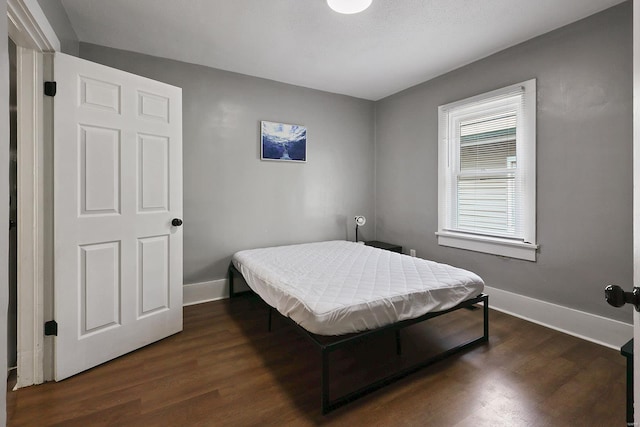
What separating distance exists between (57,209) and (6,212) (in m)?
1.22

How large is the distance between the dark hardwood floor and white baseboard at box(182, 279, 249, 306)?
0.77 meters

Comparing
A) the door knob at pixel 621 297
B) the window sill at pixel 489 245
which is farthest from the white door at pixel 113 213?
the window sill at pixel 489 245

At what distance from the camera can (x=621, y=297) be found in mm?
694

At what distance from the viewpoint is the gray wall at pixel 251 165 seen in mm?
3100

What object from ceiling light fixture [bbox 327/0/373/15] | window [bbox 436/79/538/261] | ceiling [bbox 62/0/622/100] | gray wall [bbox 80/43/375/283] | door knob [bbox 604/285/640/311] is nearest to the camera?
door knob [bbox 604/285/640/311]

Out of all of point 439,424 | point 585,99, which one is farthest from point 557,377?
point 585,99

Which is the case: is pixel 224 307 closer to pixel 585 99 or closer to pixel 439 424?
pixel 439 424

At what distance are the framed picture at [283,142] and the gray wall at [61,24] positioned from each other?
68.1 inches

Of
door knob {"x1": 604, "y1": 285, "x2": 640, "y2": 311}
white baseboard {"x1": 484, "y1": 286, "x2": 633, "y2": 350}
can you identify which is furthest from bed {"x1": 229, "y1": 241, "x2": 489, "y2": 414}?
door knob {"x1": 604, "y1": 285, "x2": 640, "y2": 311}

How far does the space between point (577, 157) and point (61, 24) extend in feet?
13.2

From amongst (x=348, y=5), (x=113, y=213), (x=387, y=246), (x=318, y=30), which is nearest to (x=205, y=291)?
(x=113, y=213)

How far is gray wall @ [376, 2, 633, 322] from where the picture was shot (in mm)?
2150

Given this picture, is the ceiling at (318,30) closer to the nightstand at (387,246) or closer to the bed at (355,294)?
the bed at (355,294)

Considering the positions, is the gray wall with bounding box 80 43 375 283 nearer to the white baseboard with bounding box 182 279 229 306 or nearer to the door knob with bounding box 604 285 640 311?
the white baseboard with bounding box 182 279 229 306
